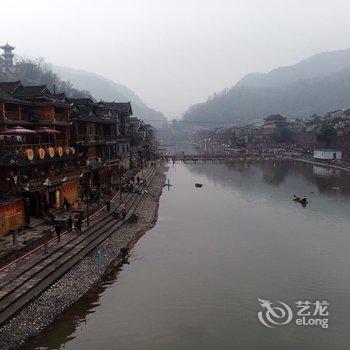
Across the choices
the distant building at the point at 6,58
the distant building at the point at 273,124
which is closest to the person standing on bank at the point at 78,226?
the distant building at the point at 6,58

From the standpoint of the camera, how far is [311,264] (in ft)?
106

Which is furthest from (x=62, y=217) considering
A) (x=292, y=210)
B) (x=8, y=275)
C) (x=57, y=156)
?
(x=292, y=210)

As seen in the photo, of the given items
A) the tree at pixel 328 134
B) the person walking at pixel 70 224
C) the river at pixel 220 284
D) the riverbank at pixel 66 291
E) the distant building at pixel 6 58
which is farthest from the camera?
the distant building at pixel 6 58

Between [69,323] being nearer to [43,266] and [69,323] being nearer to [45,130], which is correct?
[43,266]

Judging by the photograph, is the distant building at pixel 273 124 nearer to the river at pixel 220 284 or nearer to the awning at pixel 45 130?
the river at pixel 220 284

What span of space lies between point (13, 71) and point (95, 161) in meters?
96.4

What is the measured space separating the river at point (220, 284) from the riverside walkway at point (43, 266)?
217 centimetres

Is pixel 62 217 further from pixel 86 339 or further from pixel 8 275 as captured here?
pixel 86 339

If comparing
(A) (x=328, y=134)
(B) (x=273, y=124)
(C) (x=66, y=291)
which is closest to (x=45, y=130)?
(C) (x=66, y=291)

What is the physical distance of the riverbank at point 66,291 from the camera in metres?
20.2

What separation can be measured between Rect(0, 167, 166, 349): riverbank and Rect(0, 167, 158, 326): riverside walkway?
354mm

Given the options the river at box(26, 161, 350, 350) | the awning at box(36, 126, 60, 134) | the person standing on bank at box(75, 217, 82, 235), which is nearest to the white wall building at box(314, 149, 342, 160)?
the river at box(26, 161, 350, 350)

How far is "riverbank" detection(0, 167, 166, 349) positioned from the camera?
20156 millimetres

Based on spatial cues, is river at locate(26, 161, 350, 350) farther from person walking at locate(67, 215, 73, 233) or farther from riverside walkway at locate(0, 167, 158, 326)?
person walking at locate(67, 215, 73, 233)
